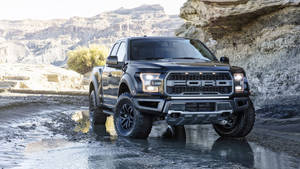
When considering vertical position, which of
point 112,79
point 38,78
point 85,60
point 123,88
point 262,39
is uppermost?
point 262,39

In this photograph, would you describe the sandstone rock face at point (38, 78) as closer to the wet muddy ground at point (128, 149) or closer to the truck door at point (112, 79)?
the truck door at point (112, 79)

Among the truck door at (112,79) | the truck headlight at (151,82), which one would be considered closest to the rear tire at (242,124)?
the truck headlight at (151,82)

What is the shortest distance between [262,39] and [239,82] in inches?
340

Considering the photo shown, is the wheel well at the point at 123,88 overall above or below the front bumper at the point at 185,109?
above

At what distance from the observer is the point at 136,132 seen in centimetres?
771

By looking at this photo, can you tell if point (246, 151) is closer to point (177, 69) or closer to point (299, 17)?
point (177, 69)

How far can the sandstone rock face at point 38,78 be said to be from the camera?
31627 mm

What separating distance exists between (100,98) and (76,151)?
133 inches

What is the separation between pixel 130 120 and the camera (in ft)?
26.4

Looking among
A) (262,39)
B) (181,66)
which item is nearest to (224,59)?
(181,66)

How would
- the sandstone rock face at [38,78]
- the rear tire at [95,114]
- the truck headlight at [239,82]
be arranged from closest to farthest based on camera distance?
the truck headlight at [239,82] < the rear tire at [95,114] < the sandstone rock face at [38,78]

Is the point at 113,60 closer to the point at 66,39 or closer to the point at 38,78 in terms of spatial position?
the point at 38,78

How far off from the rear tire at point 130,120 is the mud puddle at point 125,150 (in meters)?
0.15

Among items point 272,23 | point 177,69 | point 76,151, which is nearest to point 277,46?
point 272,23
